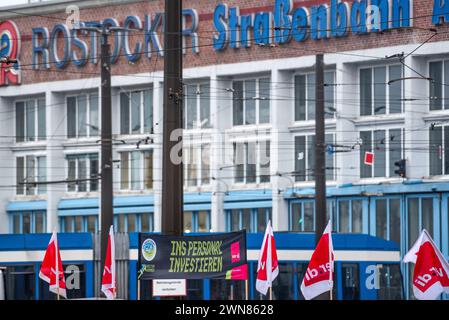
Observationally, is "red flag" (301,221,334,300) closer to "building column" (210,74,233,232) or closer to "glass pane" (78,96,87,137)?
"building column" (210,74,233,232)

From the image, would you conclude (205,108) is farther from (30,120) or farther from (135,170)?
(30,120)

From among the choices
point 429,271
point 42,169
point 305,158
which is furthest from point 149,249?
point 42,169

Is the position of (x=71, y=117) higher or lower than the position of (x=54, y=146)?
higher

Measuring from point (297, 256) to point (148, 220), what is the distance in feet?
84.3

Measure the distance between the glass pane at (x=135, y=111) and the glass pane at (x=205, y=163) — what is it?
193 inches

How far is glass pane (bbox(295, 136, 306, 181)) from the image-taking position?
6209 cm

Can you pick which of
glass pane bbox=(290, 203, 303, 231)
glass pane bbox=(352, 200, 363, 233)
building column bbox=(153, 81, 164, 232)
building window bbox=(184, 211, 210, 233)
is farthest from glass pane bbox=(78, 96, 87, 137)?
glass pane bbox=(352, 200, 363, 233)

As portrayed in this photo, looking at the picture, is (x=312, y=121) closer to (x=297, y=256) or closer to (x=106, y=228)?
(x=297, y=256)

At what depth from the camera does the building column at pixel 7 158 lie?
73562 mm

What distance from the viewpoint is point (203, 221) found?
66.1m

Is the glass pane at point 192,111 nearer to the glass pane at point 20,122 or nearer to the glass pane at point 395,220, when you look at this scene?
the glass pane at point 20,122

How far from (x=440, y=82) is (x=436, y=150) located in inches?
117

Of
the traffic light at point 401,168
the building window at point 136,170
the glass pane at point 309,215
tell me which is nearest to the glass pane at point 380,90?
the traffic light at point 401,168

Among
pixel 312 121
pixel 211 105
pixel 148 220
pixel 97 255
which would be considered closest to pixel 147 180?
pixel 148 220
